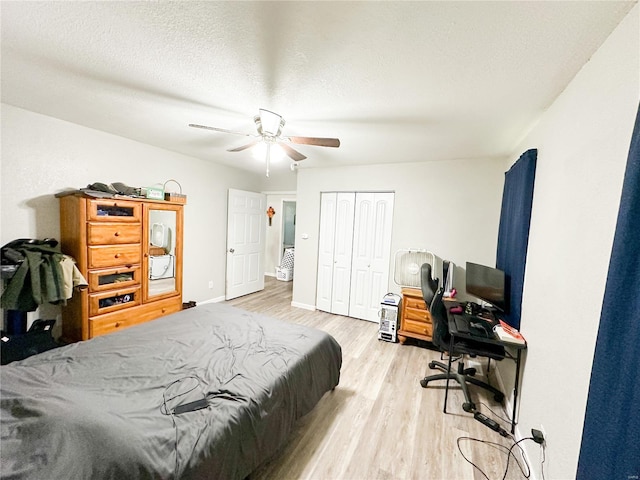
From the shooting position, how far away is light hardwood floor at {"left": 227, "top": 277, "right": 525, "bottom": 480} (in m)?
1.60

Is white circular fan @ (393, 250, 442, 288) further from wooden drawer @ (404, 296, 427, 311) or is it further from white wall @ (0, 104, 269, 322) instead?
white wall @ (0, 104, 269, 322)

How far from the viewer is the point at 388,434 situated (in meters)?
1.88

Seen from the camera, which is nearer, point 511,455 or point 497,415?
point 511,455

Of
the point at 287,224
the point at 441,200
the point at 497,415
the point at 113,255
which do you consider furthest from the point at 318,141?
the point at 287,224

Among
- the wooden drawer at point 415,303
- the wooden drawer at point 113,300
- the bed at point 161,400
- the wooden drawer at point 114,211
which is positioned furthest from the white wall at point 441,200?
the wooden drawer at point 113,300

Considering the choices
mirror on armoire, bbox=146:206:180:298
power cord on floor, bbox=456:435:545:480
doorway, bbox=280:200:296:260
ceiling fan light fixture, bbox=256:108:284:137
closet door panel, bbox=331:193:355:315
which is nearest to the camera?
power cord on floor, bbox=456:435:545:480

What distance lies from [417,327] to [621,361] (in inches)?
102

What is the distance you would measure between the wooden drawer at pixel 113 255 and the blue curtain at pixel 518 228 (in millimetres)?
3934

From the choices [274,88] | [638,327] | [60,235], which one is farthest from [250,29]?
[60,235]

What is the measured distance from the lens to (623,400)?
0.78 metres

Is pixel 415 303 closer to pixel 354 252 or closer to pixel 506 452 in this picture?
pixel 354 252

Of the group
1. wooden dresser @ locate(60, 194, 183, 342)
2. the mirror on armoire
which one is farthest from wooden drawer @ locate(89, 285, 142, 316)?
the mirror on armoire

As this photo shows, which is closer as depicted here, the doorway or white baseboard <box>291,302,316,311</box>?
white baseboard <box>291,302,316,311</box>

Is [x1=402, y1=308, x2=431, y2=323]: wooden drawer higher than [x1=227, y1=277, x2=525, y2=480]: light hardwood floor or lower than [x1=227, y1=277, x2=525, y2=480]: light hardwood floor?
higher
